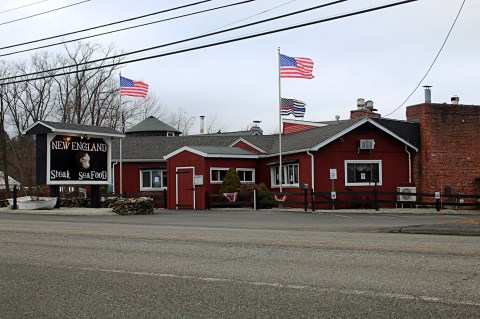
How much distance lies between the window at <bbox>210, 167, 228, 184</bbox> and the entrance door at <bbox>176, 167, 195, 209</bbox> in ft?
3.80

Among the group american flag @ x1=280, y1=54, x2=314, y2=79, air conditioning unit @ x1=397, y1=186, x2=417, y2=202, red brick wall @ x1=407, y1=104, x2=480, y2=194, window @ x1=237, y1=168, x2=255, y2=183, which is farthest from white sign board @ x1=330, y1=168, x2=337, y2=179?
window @ x1=237, y1=168, x2=255, y2=183

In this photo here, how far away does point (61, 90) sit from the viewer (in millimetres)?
54156

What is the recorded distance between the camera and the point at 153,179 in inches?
1438

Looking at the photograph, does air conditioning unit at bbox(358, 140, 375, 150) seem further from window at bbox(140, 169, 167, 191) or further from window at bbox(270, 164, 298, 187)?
window at bbox(140, 169, 167, 191)

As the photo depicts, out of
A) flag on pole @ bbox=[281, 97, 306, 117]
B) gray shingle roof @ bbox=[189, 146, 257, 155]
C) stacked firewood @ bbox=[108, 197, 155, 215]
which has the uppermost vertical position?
flag on pole @ bbox=[281, 97, 306, 117]

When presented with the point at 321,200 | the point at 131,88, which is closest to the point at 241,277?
the point at 321,200

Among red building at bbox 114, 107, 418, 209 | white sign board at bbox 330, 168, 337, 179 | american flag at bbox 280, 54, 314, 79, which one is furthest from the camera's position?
red building at bbox 114, 107, 418, 209

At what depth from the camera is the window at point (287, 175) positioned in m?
30.3

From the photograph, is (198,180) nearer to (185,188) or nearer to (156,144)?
(185,188)

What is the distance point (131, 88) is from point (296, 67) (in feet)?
34.1

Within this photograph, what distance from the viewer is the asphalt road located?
6.35 meters

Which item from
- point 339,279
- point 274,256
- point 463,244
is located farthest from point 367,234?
point 339,279

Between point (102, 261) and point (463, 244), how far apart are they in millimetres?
7513

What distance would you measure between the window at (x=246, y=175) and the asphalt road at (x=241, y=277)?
19360mm
